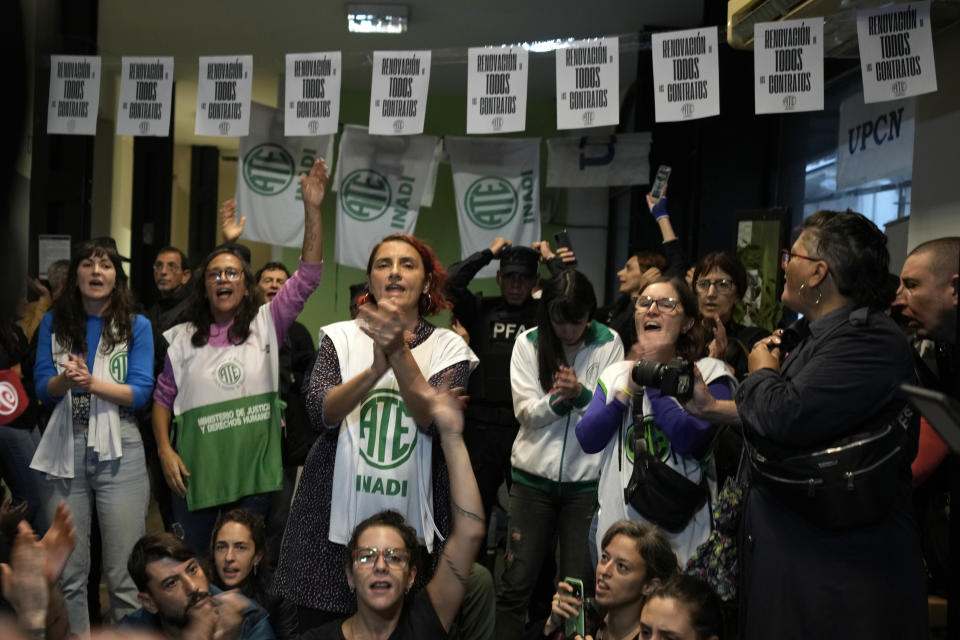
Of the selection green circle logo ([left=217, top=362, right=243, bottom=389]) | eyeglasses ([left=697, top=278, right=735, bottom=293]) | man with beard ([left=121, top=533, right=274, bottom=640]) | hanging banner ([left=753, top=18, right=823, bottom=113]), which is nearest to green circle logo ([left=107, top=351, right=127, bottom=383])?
green circle logo ([left=217, top=362, right=243, bottom=389])

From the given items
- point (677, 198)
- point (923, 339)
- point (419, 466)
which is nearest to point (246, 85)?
point (419, 466)

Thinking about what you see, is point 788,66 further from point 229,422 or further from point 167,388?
point 167,388

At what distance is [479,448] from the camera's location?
5.04 meters

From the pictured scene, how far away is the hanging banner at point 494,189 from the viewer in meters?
8.27

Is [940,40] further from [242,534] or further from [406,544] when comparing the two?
[242,534]

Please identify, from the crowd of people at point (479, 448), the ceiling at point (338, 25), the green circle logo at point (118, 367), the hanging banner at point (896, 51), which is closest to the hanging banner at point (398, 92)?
the crowd of people at point (479, 448)

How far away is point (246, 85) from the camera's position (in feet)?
16.3

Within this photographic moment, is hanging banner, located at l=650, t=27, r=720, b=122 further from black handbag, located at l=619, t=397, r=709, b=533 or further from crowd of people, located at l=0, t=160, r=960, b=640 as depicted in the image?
black handbag, located at l=619, t=397, r=709, b=533

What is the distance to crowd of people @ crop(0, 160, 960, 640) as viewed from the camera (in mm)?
2471

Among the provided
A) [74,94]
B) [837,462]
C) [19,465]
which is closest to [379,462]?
[837,462]

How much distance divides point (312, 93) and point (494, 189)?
3.59 meters

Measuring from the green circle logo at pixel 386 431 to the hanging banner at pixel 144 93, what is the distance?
2.80 m

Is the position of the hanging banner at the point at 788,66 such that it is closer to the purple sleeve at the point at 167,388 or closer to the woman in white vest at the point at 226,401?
the woman in white vest at the point at 226,401

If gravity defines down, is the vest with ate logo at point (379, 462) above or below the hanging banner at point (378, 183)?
below
